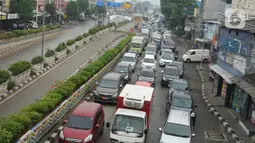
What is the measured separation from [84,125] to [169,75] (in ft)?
49.8

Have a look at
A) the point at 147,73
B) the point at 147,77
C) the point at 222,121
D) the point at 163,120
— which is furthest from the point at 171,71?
the point at 163,120

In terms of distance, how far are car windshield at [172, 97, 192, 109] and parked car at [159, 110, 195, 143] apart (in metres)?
3.44

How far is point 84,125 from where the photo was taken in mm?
14086

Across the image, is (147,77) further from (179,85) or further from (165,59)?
(165,59)

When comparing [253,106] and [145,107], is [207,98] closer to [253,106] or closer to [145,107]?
[253,106]

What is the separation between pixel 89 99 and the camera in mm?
21875

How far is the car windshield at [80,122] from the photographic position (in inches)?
551

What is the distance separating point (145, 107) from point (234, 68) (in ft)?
31.3

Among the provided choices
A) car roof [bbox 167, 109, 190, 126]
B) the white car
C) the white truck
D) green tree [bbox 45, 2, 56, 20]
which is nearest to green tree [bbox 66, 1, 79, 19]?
green tree [bbox 45, 2, 56, 20]

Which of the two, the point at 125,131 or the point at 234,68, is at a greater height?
the point at 234,68

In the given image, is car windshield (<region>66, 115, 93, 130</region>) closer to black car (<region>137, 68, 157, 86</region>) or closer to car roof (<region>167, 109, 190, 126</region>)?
car roof (<region>167, 109, 190, 126</region>)

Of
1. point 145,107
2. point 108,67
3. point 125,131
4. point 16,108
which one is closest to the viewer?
point 125,131

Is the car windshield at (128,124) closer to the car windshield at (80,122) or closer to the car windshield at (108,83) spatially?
the car windshield at (80,122)

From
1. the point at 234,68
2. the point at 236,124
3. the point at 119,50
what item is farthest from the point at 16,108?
the point at 119,50
